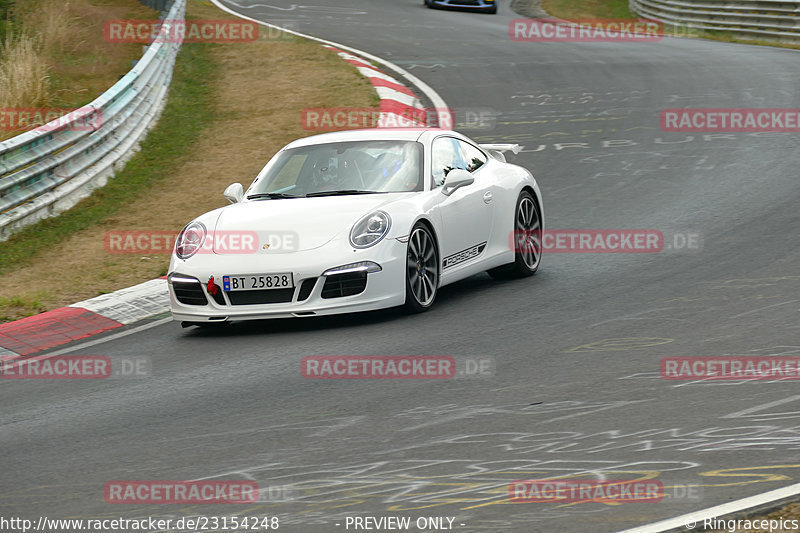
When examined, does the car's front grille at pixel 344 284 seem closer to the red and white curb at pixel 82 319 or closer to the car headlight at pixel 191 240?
the car headlight at pixel 191 240

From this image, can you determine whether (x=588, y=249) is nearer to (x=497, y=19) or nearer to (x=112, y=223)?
(x=112, y=223)

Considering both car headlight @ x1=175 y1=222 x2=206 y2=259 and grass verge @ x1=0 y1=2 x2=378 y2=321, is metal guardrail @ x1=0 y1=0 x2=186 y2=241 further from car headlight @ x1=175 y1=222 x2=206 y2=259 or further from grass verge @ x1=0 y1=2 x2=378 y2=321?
car headlight @ x1=175 y1=222 x2=206 y2=259

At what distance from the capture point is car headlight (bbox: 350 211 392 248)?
8477mm

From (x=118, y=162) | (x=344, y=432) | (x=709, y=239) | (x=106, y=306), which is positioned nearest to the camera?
(x=344, y=432)

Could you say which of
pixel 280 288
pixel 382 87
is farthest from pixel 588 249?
pixel 382 87

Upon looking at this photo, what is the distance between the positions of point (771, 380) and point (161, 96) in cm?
1368

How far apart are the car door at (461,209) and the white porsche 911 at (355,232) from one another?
0.01 meters

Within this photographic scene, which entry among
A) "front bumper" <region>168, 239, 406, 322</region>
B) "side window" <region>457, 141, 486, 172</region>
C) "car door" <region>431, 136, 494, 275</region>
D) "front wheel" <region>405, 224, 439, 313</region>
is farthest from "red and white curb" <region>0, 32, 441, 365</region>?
"side window" <region>457, 141, 486, 172</region>

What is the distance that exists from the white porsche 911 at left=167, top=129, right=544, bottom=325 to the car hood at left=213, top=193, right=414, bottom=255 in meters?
0.01

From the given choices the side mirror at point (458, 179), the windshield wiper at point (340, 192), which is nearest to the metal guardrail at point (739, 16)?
the side mirror at point (458, 179)

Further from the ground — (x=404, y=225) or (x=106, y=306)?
(x=404, y=225)

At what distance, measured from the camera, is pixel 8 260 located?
37.8 feet

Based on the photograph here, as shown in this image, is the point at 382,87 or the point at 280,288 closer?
the point at 280,288

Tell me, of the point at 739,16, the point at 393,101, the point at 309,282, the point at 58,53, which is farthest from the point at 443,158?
the point at 739,16
